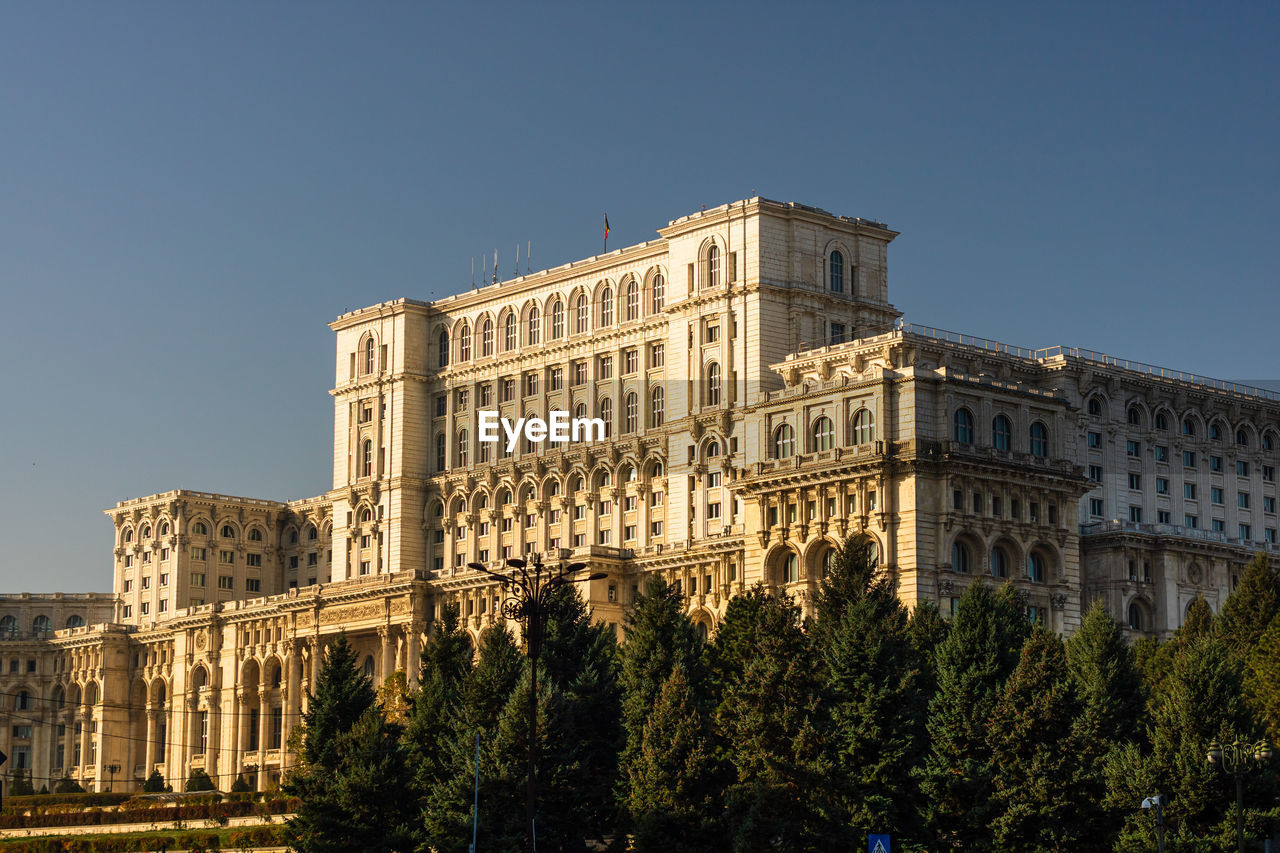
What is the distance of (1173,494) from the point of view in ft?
493

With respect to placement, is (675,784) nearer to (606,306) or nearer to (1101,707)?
(1101,707)

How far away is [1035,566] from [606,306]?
155 feet

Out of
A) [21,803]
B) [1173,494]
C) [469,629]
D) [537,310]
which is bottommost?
[21,803]

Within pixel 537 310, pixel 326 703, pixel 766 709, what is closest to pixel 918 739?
pixel 766 709

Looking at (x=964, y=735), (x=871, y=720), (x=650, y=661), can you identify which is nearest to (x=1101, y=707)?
(x=964, y=735)

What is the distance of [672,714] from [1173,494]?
7119 centimetres

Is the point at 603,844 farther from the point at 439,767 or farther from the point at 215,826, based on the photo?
the point at 215,826

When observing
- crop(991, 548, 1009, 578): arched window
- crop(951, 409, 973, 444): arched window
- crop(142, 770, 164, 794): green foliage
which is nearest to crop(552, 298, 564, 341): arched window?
crop(951, 409, 973, 444): arched window

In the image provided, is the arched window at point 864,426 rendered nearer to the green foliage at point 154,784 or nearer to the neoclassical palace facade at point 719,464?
the neoclassical palace facade at point 719,464

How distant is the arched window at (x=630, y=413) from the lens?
158250 mm

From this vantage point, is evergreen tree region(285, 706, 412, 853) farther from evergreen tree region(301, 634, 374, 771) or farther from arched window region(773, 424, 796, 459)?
arched window region(773, 424, 796, 459)

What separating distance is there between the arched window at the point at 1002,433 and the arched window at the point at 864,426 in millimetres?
8239

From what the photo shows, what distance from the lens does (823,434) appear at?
430 ft

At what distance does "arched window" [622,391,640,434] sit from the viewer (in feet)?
519
